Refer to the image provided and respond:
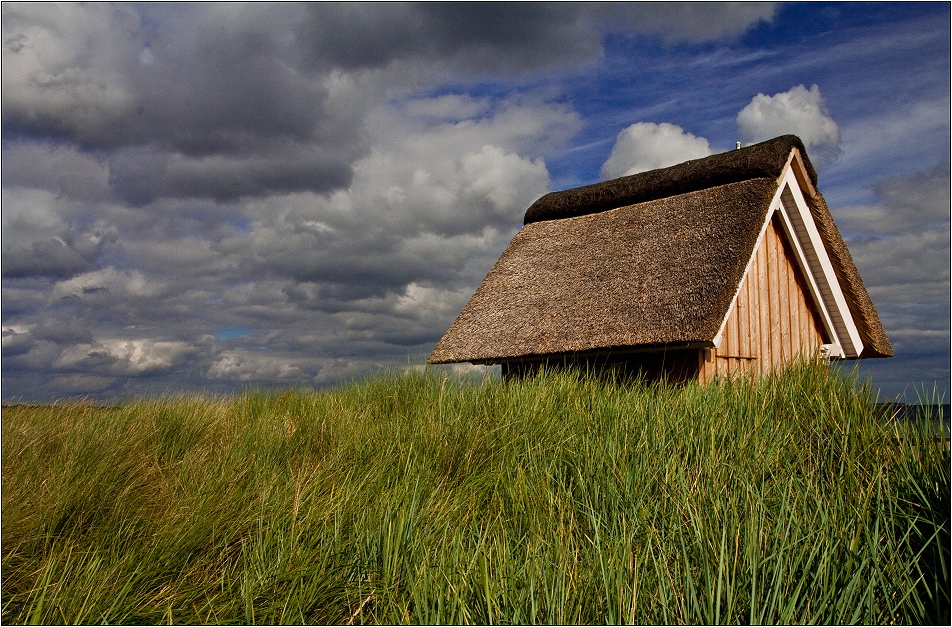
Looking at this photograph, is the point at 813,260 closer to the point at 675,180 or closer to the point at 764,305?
the point at 764,305

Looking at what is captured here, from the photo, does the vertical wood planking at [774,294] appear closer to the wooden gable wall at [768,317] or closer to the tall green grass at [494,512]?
the wooden gable wall at [768,317]

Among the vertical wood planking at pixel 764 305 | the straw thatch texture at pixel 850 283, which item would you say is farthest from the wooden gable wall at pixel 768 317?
the straw thatch texture at pixel 850 283

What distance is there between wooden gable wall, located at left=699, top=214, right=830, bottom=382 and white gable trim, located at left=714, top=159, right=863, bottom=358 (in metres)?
0.15

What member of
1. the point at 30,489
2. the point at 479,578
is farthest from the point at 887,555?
the point at 30,489

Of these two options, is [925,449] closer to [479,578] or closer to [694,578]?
[694,578]

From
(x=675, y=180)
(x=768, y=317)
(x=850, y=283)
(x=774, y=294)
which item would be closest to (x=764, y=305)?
(x=768, y=317)

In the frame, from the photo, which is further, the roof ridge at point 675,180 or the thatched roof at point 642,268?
the roof ridge at point 675,180

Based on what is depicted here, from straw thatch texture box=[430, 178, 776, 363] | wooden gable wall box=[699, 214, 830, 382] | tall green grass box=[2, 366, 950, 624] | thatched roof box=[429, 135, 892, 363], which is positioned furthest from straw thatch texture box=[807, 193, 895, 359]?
tall green grass box=[2, 366, 950, 624]

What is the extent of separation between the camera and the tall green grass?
3107 millimetres

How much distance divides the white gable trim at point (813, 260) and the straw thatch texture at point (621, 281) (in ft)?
1.75

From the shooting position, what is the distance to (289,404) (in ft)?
25.8

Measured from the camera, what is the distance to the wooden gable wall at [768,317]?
987 centimetres

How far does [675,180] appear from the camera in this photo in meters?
12.1

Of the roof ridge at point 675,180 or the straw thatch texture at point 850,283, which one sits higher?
the roof ridge at point 675,180
